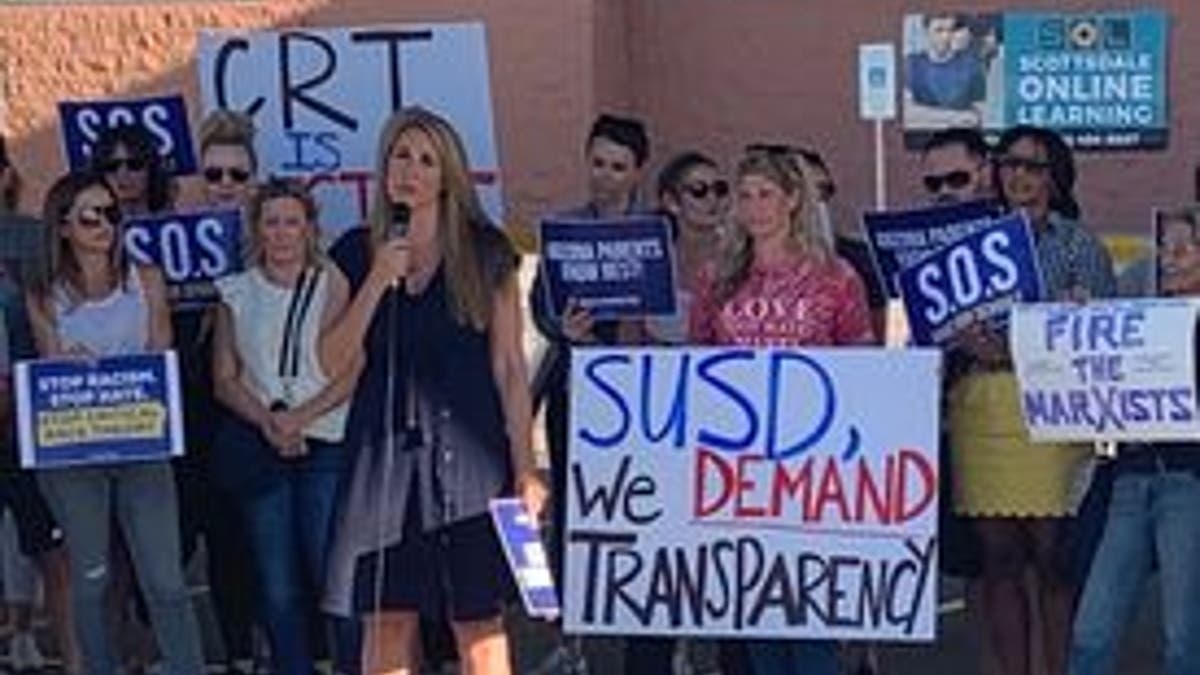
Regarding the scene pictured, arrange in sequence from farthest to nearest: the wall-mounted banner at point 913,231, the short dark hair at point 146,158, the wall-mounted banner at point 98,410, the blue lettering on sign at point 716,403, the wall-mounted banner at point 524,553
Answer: the short dark hair at point 146,158 → the wall-mounted banner at point 98,410 → the wall-mounted banner at point 913,231 → the blue lettering on sign at point 716,403 → the wall-mounted banner at point 524,553

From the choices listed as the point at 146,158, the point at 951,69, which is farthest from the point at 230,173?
the point at 951,69

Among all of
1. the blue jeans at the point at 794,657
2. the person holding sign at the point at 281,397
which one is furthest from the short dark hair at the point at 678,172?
the blue jeans at the point at 794,657

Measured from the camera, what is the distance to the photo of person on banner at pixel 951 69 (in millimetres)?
16797

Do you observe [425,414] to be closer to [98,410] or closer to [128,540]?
[98,410]

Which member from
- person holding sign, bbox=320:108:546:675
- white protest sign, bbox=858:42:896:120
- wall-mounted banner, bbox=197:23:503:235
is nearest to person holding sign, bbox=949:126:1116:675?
person holding sign, bbox=320:108:546:675

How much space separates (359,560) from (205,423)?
1.75 meters

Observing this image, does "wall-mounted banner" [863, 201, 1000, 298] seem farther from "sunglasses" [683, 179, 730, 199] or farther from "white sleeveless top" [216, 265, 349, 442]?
"white sleeveless top" [216, 265, 349, 442]

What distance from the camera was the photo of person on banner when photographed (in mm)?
16797

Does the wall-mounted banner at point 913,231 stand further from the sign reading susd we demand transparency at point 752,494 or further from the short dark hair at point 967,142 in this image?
the sign reading susd we demand transparency at point 752,494

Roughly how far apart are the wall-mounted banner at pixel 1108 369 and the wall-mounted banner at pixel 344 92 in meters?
2.07

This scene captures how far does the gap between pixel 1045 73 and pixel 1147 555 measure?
843 centimetres

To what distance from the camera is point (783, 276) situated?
8555 millimetres

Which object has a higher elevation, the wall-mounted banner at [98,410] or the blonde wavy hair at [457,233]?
the blonde wavy hair at [457,233]

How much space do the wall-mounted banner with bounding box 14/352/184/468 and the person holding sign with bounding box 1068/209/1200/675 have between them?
280cm
